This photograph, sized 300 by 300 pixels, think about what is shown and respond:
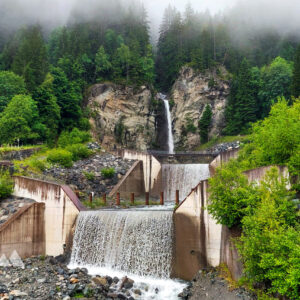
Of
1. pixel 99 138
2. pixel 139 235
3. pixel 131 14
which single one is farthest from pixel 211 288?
pixel 131 14

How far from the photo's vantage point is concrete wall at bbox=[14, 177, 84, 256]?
63.1 ft

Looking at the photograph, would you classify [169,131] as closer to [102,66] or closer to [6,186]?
[102,66]

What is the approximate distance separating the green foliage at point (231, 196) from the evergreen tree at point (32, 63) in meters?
31.6

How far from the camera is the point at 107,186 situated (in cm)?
2781

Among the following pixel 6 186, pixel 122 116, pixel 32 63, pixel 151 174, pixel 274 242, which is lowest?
pixel 274 242

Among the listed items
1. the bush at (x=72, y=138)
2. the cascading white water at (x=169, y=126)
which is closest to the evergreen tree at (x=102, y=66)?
the cascading white water at (x=169, y=126)

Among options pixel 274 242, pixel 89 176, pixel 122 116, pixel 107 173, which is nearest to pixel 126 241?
pixel 274 242

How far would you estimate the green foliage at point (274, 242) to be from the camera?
970 cm

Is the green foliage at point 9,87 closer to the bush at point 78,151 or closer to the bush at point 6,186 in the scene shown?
the bush at point 78,151

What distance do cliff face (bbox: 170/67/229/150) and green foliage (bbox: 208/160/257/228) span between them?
110 ft

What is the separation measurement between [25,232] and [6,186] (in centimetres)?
390

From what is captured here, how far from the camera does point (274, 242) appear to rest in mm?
10289

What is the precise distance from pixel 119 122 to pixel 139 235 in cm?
2958

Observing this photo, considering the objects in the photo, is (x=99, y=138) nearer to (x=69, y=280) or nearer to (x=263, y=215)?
(x=69, y=280)
